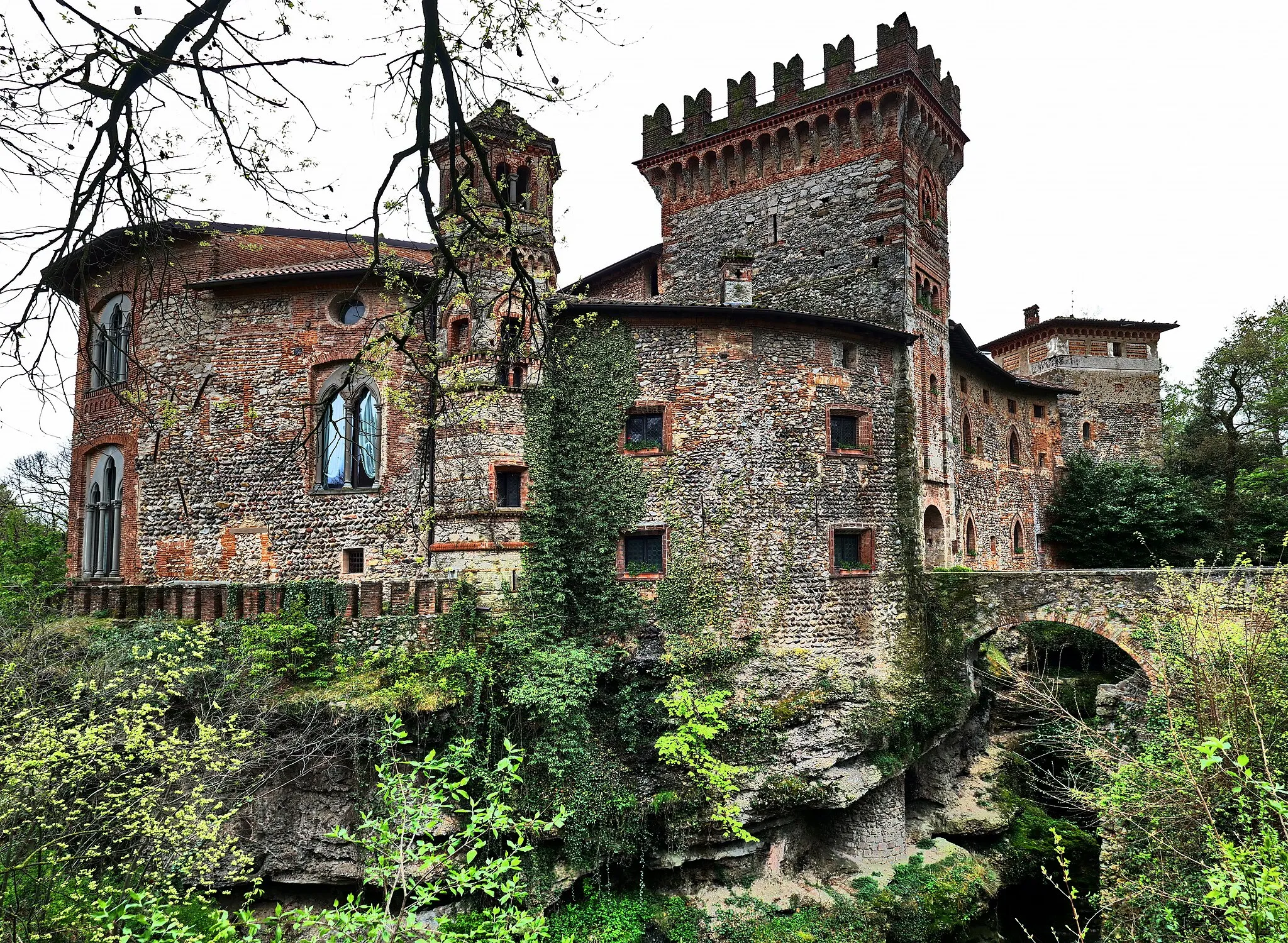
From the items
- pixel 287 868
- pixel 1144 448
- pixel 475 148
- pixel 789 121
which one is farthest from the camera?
pixel 1144 448

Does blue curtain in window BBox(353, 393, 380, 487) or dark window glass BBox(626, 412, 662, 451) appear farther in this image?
dark window glass BBox(626, 412, 662, 451)

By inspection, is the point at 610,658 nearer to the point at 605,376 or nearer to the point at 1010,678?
the point at 605,376

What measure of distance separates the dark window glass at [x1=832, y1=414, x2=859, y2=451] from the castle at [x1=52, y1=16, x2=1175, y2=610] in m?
0.09

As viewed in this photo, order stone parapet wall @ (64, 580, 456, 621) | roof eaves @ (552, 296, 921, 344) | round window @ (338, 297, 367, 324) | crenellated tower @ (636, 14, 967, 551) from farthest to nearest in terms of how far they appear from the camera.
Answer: crenellated tower @ (636, 14, 967, 551)
round window @ (338, 297, 367, 324)
roof eaves @ (552, 296, 921, 344)
stone parapet wall @ (64, 580, 456, 621)

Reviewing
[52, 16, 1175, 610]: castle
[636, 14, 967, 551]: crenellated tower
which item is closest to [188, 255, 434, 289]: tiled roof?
[52, 16, 1175, 610]: castle

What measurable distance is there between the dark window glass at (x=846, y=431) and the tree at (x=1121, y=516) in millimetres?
14558

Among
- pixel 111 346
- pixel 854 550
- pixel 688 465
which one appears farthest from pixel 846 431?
pixel 111 346

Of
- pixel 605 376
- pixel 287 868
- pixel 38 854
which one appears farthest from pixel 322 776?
pixel 605 376

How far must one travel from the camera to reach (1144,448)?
33.8m

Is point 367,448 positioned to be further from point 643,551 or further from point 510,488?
point 643,551

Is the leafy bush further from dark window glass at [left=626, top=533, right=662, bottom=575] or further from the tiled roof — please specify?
the tiled roof

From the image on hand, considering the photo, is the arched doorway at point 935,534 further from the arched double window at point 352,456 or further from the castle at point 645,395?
the arched double window at point 352,456

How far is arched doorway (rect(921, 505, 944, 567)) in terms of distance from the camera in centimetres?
2008

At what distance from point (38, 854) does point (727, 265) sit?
17078 mm
